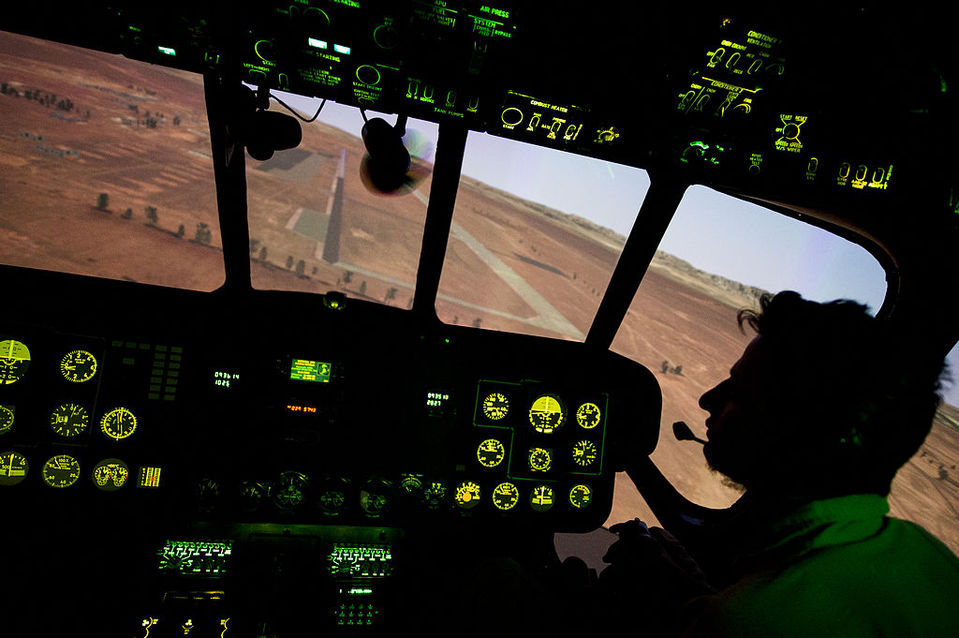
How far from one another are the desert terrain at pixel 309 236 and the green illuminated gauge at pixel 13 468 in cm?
102

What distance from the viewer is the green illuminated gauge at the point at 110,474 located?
1.55 metres

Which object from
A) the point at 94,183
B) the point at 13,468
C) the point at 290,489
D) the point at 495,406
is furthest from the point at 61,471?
the point at 94,183

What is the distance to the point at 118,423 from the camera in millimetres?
1550

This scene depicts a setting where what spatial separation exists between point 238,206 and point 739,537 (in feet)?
9.23

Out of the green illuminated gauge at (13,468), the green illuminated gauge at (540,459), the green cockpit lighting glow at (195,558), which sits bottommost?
the green cockpit lighting glow at (195,558)

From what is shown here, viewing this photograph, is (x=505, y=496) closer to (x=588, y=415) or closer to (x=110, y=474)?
(x=588, y=415)

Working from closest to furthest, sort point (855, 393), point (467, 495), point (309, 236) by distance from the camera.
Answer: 1. point (855, 393)
2. point (467, 495)
3. point (309, 236)

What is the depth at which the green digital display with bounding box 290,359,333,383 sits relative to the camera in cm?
165

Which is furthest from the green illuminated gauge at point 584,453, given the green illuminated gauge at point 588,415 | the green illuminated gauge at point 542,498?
the green illuminated gauge at point 542,498

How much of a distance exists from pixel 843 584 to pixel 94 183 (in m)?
7.43

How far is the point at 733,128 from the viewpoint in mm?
1534

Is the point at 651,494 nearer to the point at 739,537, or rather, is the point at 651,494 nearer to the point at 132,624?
the point at 739,537

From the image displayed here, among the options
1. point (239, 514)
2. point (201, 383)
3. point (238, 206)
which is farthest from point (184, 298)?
point (239, 514)

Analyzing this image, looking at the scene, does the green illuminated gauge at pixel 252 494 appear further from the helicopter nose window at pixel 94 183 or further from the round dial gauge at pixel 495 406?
the helicopter nose window at pixel 94 183
